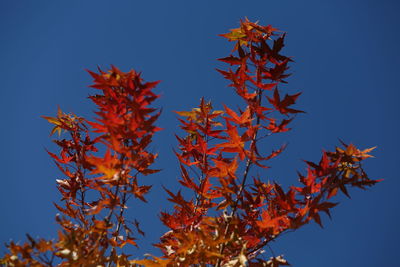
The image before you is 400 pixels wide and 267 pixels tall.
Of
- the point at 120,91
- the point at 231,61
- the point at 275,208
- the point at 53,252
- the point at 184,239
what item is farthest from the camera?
the point at 231,61

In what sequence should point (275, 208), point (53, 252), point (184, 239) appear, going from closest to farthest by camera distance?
1. point (53, 252)
2. point (184, 239)
3. point (275, 208)

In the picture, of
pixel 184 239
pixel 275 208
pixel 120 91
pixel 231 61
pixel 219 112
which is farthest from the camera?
pixel 219 112

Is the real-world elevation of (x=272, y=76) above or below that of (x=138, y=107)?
above

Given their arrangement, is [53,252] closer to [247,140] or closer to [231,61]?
[247,140]

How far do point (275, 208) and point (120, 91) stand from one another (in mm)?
1004

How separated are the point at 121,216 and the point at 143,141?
453mm

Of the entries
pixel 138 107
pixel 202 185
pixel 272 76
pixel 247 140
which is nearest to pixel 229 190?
pixel 247 140

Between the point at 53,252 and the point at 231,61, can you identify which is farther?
the point at 231,61

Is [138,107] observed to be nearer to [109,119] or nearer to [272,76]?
[109,119]

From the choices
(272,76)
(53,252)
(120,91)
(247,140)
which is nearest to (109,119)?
(120,91)

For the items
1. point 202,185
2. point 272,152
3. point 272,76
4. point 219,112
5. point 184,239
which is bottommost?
point 184,239

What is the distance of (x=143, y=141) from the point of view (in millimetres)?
1496

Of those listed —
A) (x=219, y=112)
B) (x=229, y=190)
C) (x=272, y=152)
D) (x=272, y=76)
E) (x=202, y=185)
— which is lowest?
(x=229, y=190)

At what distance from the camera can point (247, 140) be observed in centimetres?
160
